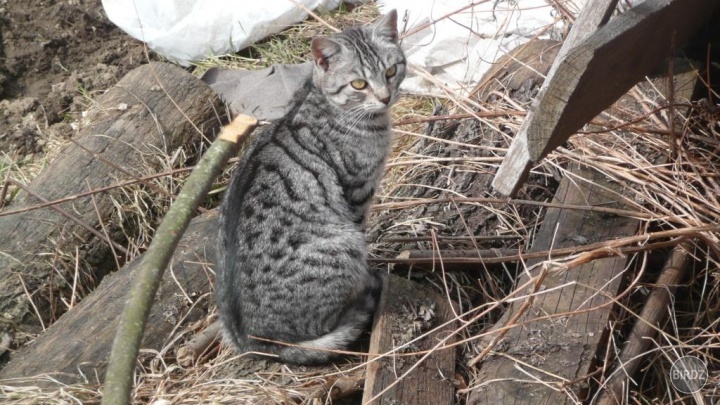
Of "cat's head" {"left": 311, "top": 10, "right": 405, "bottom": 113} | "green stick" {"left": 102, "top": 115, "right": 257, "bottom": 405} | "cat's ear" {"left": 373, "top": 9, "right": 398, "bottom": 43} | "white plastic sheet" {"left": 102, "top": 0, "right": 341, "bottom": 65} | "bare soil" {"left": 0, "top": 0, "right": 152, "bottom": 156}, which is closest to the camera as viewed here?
"green stick" {"left": 102, "top": 115, "right": 257, "bottom": 405}

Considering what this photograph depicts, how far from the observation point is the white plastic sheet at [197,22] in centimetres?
538

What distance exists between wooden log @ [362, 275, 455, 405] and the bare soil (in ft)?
9.55

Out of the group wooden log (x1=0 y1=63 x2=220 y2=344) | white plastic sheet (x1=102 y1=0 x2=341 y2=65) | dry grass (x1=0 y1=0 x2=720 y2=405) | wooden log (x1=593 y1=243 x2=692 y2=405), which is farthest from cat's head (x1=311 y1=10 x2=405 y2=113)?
white plastic sheet (x1=102 y1=0 x2=341 y2=65)

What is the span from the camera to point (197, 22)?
5406 mm

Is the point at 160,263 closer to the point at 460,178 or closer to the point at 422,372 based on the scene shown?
the point at 422,372

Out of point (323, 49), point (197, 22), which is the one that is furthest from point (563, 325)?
point (197, 22)

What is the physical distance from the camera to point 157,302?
3586 millimetres

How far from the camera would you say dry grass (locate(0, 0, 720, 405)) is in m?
3.02

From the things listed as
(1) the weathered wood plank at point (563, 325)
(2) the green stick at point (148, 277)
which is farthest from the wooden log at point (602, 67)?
(2) the green stick at point (148, 277)

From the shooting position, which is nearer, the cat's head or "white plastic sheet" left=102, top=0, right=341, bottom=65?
the cat's head

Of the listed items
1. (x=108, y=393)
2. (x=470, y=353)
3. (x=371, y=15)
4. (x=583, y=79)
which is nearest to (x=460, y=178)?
(x=470, y=353)

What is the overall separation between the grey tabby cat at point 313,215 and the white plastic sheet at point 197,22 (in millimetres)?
2112

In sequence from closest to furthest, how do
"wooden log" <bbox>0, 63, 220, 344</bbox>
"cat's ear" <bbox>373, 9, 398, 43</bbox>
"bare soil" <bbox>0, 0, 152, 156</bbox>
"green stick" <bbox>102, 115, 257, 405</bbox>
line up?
"green stick" <bbox>102, 115, 257, 405</bbox> → "cat's ear" <bbox>373, 9, 398, 43</bbox> → "wooden log" <bbox>0, 63, 220, 344</bbox> → "bare soil" <bbox>0, 0, 152, 156</bbox>

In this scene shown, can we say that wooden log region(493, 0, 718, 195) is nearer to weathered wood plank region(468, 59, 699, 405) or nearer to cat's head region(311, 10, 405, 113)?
weathered wood plank region(468, 59, 699, 405)
